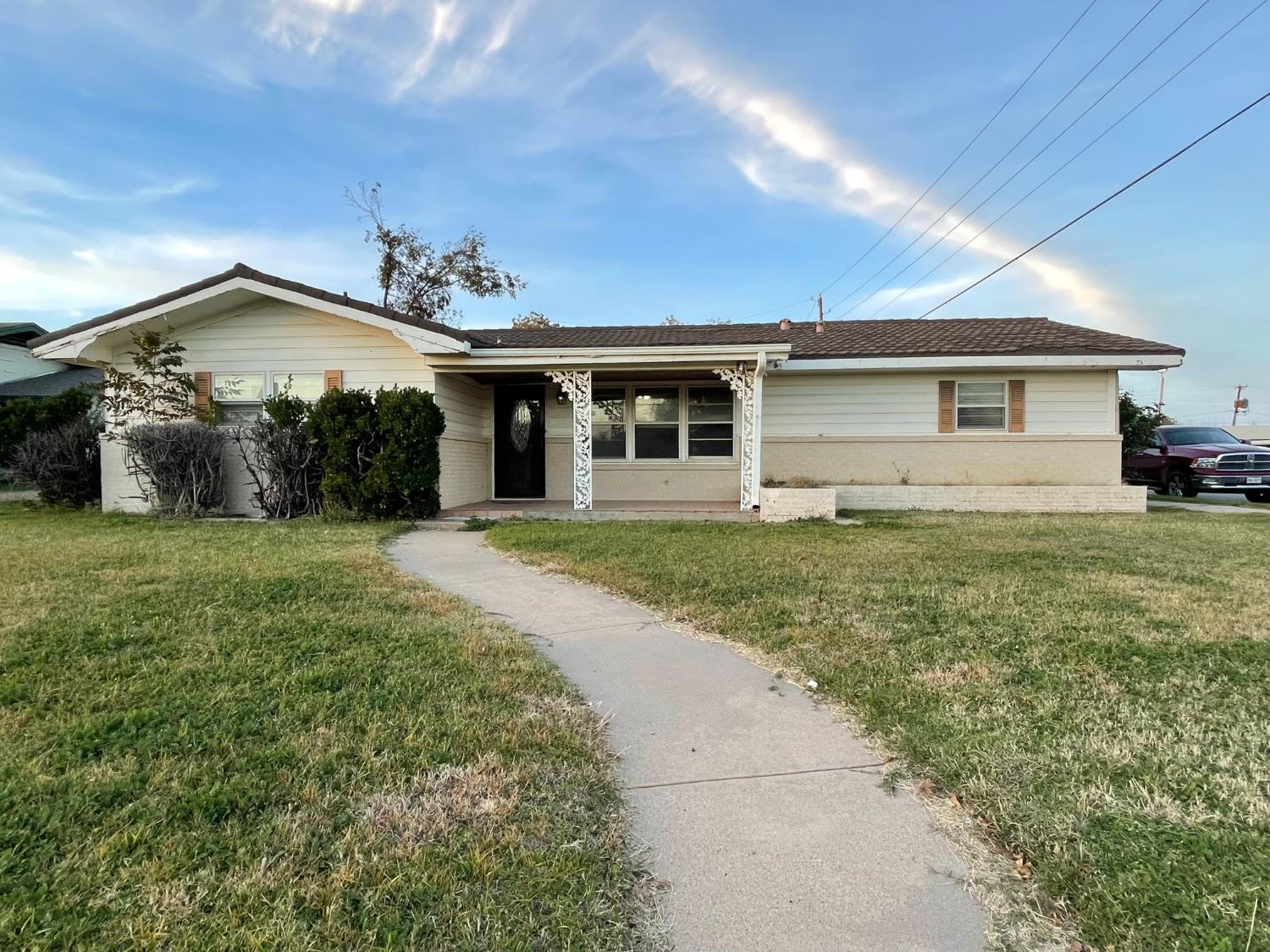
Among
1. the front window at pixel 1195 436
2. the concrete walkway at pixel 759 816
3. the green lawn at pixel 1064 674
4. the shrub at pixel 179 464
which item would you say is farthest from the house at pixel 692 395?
the concrete walkway at pixel 759 816

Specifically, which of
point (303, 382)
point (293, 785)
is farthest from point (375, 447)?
point (293, 785)

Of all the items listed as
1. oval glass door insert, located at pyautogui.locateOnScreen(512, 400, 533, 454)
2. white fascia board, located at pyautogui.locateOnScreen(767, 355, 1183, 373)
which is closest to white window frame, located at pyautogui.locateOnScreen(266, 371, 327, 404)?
oval glass door insert, located at pyautogui.locateOnScreen(512, 400, 533, 454)

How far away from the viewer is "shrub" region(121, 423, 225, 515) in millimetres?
10344

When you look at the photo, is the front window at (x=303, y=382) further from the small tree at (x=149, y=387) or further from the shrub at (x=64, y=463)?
the shrub at (x=64, y=463)

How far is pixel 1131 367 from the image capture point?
11.9 m

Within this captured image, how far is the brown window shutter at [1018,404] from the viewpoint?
12562mm

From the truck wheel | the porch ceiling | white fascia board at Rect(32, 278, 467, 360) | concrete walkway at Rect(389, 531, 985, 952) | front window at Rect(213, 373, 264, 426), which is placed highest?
white fascia board at Rect(32, 278, 467, 360)

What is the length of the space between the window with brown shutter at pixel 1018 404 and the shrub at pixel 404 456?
34.0 feet

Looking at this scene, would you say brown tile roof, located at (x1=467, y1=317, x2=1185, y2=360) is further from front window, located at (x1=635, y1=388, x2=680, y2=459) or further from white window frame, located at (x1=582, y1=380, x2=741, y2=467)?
front window, located at (x1=635, y1=388, x2=680, y2=459)

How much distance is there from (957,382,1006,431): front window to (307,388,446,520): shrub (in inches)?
378

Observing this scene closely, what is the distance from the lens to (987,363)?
1193 cm

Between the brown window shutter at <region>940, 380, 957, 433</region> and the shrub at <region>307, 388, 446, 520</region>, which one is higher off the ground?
the brown window shutter at <region>940, 380, 957, 433</region>

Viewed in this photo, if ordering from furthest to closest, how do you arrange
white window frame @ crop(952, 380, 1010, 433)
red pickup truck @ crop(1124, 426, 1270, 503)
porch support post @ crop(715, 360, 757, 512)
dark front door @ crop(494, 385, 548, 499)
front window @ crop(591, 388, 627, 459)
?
red pickup truck @ crop(1124, 426, 1270, 503)
dark front door @ crop(494, 385, 548, 499)
front window @ crop(591, 388, 627, 459)
white window frame @ crop(952, 380, 1010, 433)
porch support post @ crop(715, 360, 757, 512)

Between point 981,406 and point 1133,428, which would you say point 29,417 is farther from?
point 1133,428
